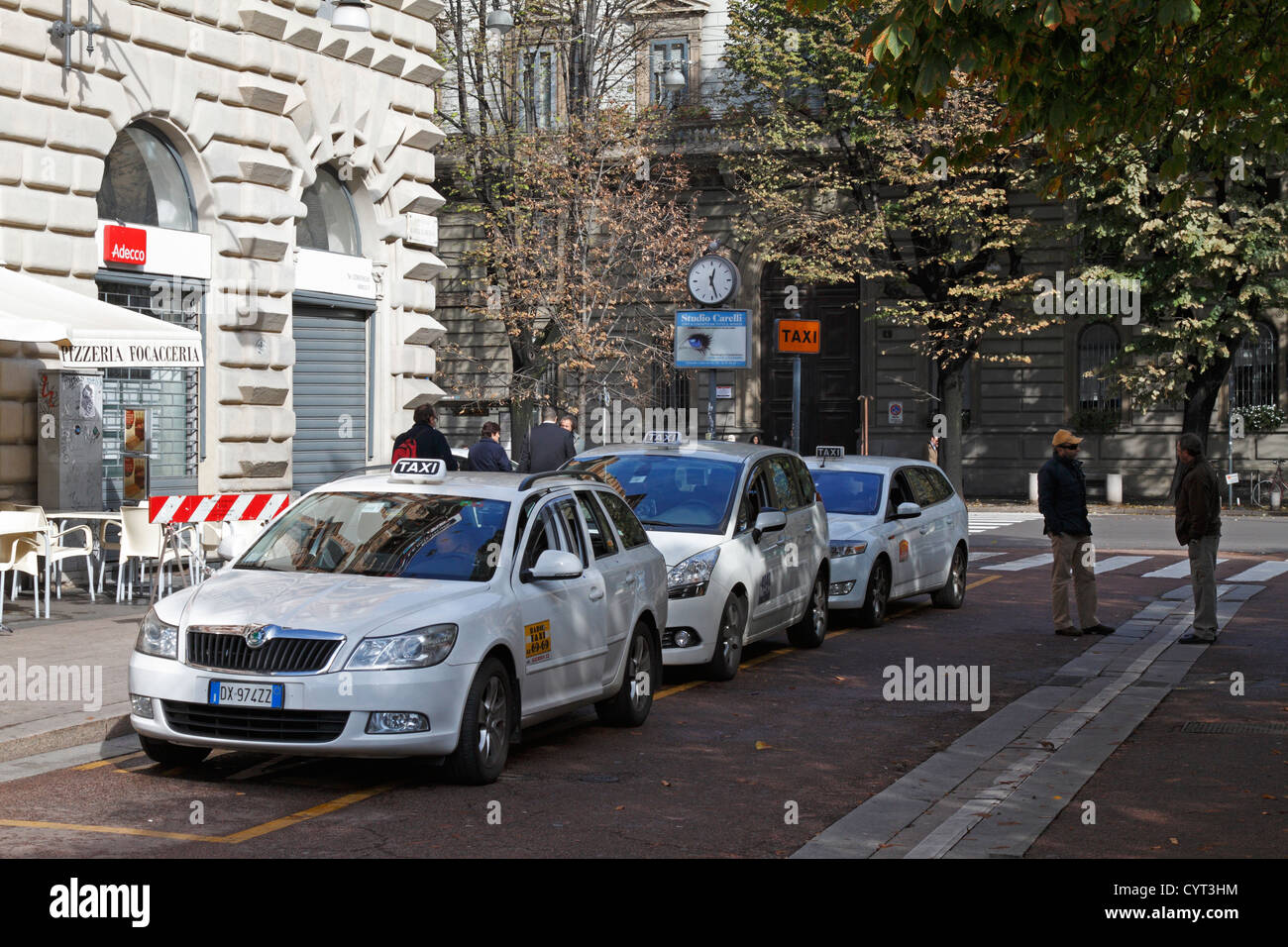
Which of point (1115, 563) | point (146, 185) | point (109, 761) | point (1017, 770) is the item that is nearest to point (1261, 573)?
point (1115, 563)

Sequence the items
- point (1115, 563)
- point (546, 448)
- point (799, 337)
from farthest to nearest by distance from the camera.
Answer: point (1115, 563) < point (799, 337) < point (546, 448)

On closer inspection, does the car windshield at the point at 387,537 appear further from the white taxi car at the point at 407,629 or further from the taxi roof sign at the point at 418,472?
the taxi roof sign at the point at 418,472

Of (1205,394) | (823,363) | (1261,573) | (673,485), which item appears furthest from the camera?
(823,363)

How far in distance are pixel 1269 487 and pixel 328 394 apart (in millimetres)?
27439

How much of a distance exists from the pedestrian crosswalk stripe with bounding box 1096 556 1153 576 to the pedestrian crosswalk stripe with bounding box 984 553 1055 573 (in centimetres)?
78

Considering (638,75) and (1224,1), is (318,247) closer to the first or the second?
(1224,1)

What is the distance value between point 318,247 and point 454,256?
84.8 feet

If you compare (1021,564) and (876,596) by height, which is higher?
(876,596)

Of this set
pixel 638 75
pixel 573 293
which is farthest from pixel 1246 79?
pixel 638 75

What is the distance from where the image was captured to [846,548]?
1716cm
